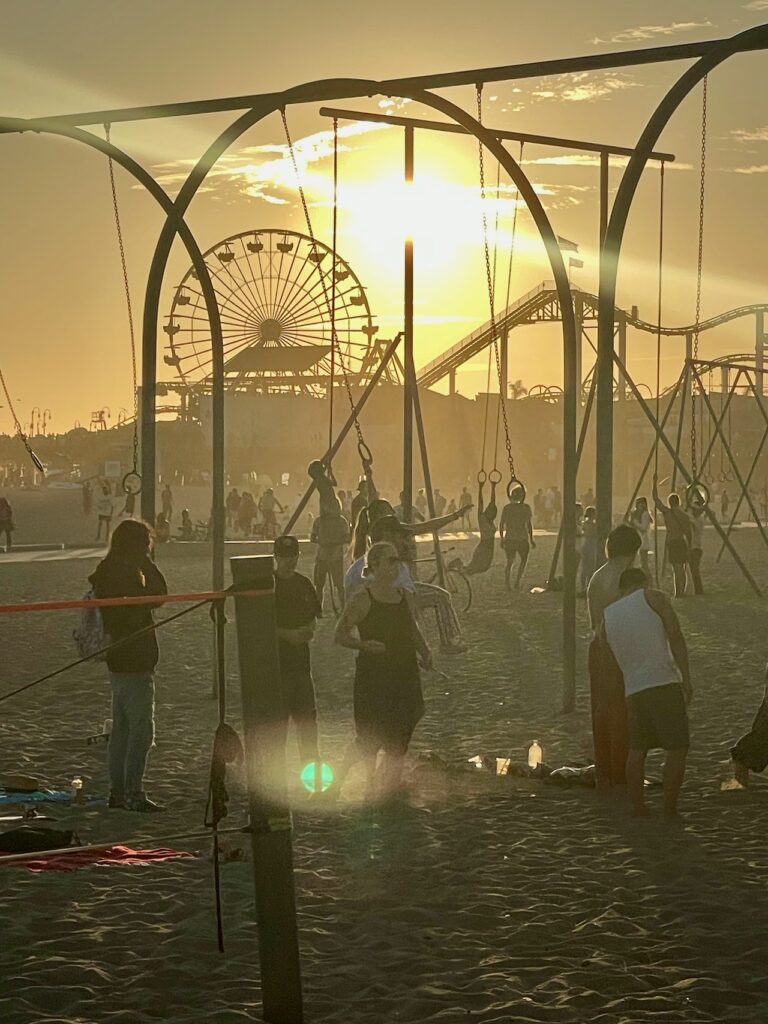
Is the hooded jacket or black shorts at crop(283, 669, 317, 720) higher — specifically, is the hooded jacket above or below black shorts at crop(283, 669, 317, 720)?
above

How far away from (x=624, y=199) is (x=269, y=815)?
7116 millimetres

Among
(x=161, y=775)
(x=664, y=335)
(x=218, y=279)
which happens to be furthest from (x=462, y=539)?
(x=161, y=775)

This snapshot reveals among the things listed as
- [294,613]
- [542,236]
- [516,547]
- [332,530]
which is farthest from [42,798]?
[516,547]

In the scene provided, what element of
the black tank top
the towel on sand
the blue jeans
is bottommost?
the towel on sand

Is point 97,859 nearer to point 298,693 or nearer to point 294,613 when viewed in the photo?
point 298,693

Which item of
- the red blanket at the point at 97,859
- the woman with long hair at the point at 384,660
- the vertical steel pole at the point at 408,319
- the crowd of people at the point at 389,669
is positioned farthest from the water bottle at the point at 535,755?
the vertical steel pole at the point at 408,319

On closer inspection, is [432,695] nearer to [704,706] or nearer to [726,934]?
[704,706]

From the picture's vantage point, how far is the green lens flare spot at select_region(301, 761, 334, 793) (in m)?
9.68

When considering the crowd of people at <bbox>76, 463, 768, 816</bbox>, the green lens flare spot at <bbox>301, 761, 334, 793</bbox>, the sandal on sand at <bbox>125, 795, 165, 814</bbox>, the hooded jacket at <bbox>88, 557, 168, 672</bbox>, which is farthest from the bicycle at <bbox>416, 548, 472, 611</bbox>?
the sandal on sand at <bbox>125, 795, 165, 814</bbox>

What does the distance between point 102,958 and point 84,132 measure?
351 inches

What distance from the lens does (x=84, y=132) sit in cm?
1359

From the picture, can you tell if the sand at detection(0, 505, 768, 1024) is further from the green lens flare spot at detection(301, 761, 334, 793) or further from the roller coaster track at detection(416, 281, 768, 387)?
the roller coaster track at detection(416, 281, 768, 387)

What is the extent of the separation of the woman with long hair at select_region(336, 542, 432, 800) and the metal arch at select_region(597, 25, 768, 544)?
2620 millimetres

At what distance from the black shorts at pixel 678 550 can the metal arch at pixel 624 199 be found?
1147cm
